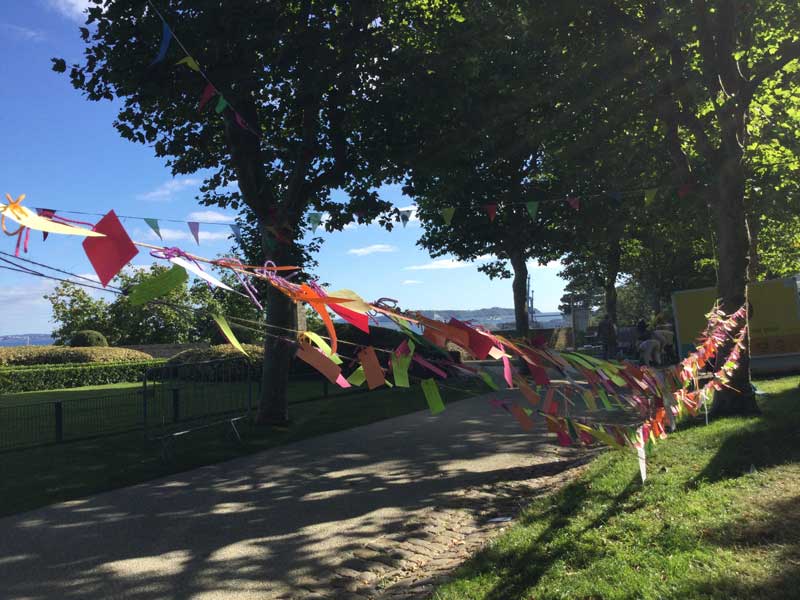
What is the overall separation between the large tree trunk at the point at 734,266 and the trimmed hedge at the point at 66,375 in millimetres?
20314

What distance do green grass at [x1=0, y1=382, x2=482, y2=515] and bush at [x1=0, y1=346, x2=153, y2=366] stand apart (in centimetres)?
1894

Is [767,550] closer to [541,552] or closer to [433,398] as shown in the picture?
[541,552]

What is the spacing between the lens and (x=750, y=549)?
443 centimetres

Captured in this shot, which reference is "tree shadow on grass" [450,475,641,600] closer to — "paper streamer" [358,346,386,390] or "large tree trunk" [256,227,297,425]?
"paper streamer" [358,346,386,390]

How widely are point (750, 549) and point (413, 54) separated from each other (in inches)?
383

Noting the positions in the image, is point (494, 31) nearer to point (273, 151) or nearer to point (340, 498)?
point (273, 151)

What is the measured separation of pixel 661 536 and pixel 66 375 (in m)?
26.2

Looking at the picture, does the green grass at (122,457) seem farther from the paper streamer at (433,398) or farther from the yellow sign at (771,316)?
the yellow sign at (771,316)


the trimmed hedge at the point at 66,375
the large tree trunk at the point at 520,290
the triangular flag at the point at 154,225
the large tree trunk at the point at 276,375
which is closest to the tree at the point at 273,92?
the large tree trunk at the point at 276,375

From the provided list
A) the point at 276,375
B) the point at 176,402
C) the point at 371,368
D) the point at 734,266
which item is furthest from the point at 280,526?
the point at 734,266

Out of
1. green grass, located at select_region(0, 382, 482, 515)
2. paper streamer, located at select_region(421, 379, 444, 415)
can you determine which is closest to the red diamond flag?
paper streamer, located at select_region(421, 379, 444, 415)

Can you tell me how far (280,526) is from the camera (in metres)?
5.81

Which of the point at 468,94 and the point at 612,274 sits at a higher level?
the point at 468,94

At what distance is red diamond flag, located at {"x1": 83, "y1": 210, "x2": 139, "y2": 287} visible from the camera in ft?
7.55
